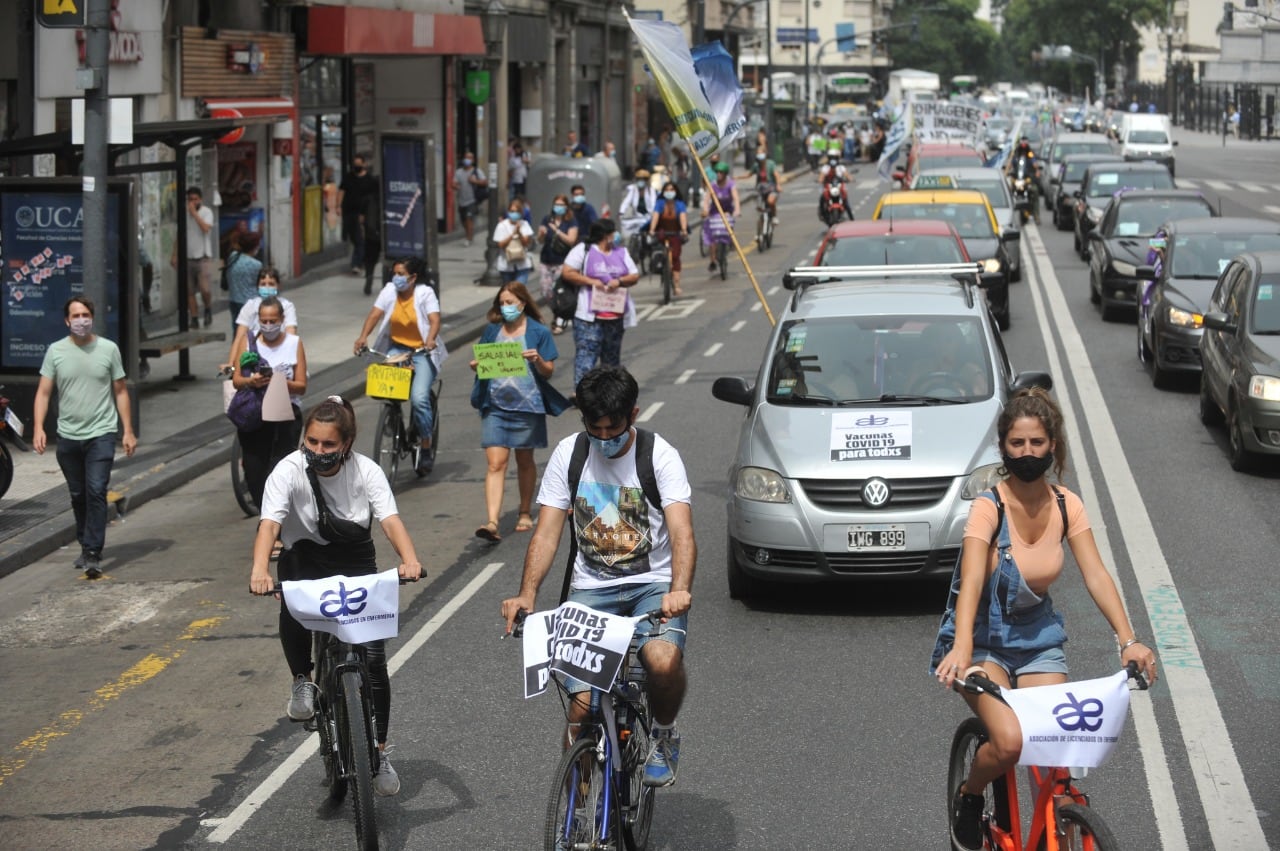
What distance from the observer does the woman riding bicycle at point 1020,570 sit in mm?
5875

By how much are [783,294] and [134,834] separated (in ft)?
75.5

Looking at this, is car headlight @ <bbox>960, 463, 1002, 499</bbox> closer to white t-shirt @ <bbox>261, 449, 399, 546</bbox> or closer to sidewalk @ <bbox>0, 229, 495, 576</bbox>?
white t-shirt @ <bbox>261, 449, 399, 546</bbox>

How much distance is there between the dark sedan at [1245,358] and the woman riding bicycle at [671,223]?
41.8 feet

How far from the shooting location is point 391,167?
26.9 meters

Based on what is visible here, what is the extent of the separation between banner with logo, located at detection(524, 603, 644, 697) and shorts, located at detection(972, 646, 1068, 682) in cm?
115

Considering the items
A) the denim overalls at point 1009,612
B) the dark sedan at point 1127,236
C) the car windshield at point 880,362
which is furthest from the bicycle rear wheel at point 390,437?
the dark sedan at point 1127,236

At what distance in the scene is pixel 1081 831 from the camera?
5461 mm

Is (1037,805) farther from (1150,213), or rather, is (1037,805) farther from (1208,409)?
(1150,213)

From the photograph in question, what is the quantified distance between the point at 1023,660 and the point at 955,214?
68.8 feet

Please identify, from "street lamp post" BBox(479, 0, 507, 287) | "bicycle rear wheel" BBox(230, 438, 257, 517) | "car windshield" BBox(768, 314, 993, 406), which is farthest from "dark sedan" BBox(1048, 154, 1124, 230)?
"car windshield" BBox(768, 314, 993, 406)

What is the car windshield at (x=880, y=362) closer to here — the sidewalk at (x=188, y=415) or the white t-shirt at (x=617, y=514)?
the white t-shirt at (x=617, y=514)

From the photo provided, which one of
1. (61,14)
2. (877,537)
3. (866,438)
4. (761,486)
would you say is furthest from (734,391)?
(61,14)

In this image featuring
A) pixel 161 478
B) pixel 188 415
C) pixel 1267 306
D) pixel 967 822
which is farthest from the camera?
pixel 188 415


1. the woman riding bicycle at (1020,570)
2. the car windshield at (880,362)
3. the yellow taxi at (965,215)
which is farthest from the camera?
the yellow taxi at (965,215)
